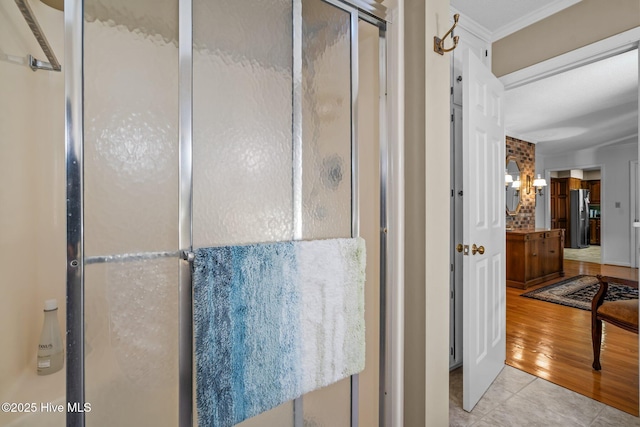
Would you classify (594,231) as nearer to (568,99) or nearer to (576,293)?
(576,293)

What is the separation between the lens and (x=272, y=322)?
103cm

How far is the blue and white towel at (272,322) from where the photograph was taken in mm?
899

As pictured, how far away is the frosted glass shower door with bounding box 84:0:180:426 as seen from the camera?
0.80m

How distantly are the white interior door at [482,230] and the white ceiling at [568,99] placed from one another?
0.58m

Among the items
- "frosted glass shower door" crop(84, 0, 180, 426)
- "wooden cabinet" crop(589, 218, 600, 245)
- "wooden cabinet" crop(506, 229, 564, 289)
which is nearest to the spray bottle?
"frosted glass shower door" crop(84, 0, 180, 426)

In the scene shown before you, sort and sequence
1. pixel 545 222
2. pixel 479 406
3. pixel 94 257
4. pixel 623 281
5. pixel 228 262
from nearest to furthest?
pixel 94 257 < pixel 228 262 < pixel 479 406 < pixel 623 281 < pixel 545 222

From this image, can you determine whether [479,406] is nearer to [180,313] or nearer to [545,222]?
[180,313]

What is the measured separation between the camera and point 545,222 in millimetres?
7188

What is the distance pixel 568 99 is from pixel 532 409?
402cm

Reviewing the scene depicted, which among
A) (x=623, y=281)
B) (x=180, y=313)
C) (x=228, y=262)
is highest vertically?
(x=228, y=262)

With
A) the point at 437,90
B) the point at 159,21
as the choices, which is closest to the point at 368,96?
the point at 437,90

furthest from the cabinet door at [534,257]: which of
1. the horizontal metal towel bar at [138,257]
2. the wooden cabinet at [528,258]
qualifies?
the horizontal metal towel bar at [138,257]

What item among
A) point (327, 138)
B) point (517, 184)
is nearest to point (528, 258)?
point (517, 184)

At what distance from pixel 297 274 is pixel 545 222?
26.6ft
